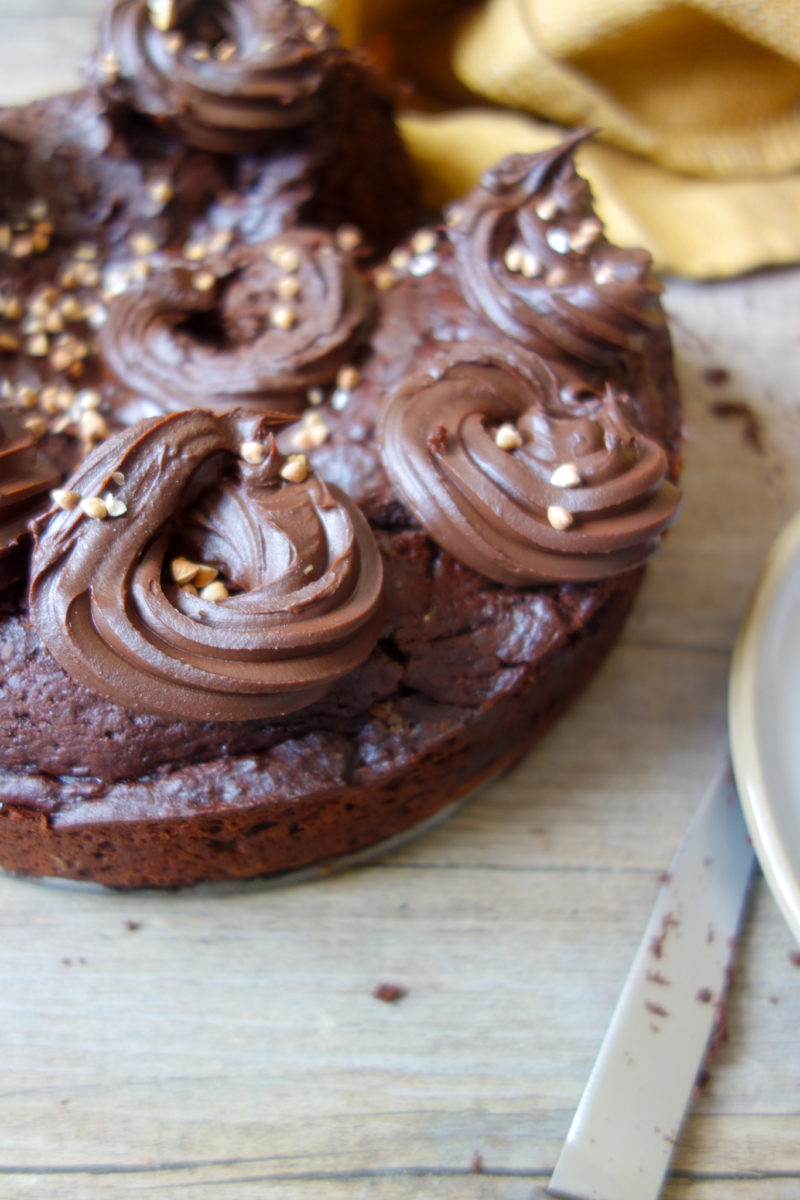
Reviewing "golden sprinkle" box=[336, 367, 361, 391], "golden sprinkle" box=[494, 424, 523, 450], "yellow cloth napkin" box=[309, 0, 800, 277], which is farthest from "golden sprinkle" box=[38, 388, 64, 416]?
"yellow cloth napkin" box=[309, 0, 800, 277]

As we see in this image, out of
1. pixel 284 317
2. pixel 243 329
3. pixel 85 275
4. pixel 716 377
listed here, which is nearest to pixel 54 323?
pixel 85 275

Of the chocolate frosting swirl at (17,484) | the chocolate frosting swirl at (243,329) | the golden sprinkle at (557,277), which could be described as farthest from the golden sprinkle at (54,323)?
the golden sprinkle at (557,277)

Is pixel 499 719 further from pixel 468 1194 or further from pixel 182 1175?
pixel 182 1175

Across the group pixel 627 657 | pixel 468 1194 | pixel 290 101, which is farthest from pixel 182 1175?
pixel 290 101

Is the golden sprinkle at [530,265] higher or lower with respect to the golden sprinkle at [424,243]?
higher

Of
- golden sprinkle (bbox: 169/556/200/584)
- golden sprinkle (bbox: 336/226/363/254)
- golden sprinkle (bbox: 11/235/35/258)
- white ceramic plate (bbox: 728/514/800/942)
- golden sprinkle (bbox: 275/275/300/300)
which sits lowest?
white ceramic plate (bbox: 728/514/800/942)

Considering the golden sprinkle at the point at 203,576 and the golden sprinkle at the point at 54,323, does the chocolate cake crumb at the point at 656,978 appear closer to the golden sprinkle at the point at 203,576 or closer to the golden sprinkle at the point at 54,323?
the golden sprinkle at the point at 203,576

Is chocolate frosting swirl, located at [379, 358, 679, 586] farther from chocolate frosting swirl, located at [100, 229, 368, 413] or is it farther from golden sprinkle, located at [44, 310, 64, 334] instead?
golden sprinkle, located at [44, 310, 64, 334]
